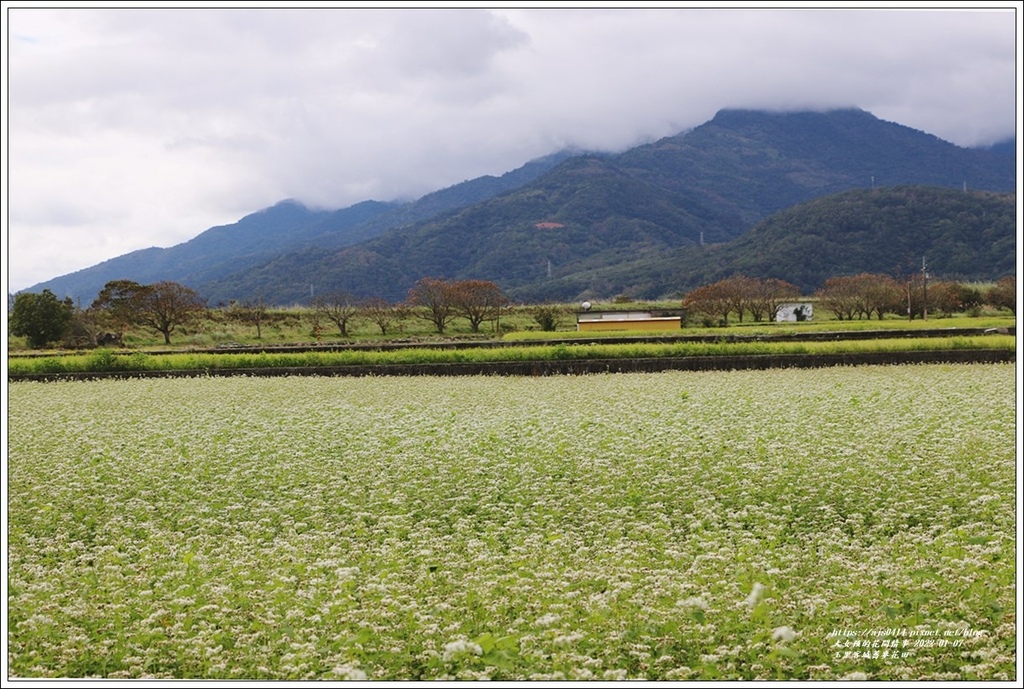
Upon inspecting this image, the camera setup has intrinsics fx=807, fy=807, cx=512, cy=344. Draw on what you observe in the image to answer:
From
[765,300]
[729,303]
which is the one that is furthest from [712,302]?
[765,300]

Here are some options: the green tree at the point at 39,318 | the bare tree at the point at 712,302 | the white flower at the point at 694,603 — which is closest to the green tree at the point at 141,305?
the green tree at the point at 39,318

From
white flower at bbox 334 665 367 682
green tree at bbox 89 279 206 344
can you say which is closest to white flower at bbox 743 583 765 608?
white flower at bbox 334 665 367 682

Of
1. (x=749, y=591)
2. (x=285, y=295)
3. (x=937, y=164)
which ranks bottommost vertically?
(x=749, y=591)

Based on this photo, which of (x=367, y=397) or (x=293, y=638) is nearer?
(x=293, y=638)

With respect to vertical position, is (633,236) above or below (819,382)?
above

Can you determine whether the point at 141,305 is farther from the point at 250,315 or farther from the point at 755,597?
the point at 755,597

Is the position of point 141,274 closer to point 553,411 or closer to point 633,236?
point 633,236

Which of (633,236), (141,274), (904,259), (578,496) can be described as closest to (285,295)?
(633,236)
